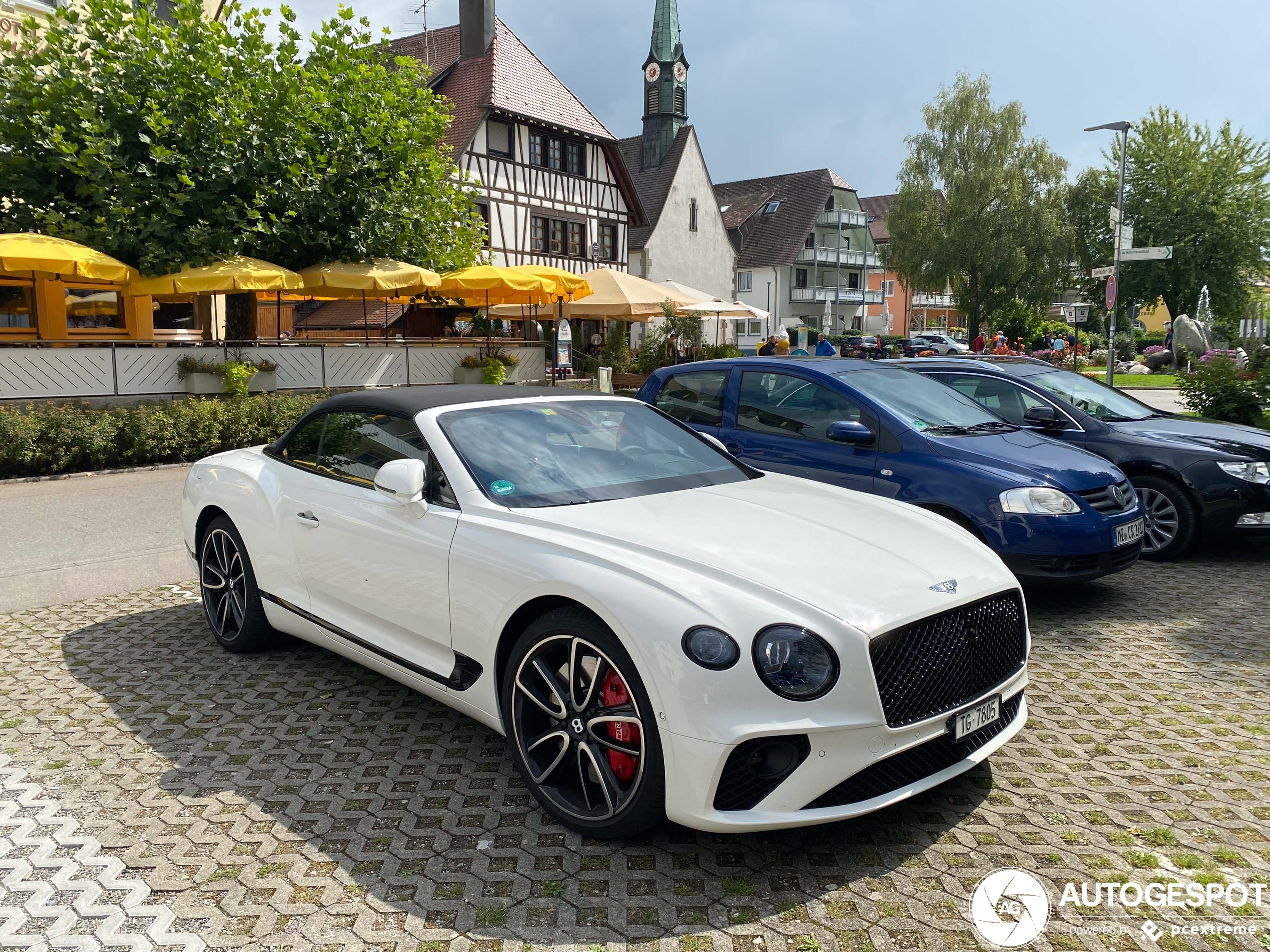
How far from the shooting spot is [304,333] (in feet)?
104

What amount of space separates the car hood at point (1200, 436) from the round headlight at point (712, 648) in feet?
20.9

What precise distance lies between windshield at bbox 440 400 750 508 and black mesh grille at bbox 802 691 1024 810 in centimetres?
152

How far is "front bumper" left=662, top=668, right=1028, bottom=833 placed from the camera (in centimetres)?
291

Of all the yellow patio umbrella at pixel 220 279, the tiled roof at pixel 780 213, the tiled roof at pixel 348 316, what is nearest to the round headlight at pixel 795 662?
the yellow patio umbrella at pixel 220 279

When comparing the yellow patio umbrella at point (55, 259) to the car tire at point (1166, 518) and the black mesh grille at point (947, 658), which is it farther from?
the black mesh grille at point (947, 658)

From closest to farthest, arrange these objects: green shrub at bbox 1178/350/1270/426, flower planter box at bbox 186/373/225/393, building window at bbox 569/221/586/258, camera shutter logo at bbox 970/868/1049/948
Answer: camera shutter logo at bbox 970/868/1049/948 < green shrub at bbox 1178/350/1270/426 < flower planter box at bbox 186/373/225/393 < building window at bbox 569/221/586/258

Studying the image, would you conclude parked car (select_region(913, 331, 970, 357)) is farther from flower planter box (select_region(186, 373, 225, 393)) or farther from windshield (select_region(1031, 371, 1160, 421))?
windshield (select_region(1031, 371, 1160, 421))

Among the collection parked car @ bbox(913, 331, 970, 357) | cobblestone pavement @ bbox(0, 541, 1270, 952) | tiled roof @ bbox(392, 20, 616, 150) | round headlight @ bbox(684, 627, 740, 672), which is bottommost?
cobblestone pavement @ bbox(0, 541, 1270, 952)

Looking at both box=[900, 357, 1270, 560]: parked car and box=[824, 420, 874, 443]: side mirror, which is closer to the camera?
box=[824, 420, 874, 443]: side mirror

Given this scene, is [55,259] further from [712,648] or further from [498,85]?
[498,85]

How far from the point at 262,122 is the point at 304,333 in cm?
1425

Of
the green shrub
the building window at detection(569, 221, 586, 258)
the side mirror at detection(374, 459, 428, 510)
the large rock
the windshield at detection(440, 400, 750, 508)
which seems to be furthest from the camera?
the large rock

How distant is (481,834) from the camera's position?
3455 mm

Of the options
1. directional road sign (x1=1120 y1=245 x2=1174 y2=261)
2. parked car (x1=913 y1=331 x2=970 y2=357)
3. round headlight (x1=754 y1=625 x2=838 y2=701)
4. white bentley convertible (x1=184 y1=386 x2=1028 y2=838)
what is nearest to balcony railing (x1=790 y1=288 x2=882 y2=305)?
parked car (x1=913 y1=331 x2=970 y2=357)
